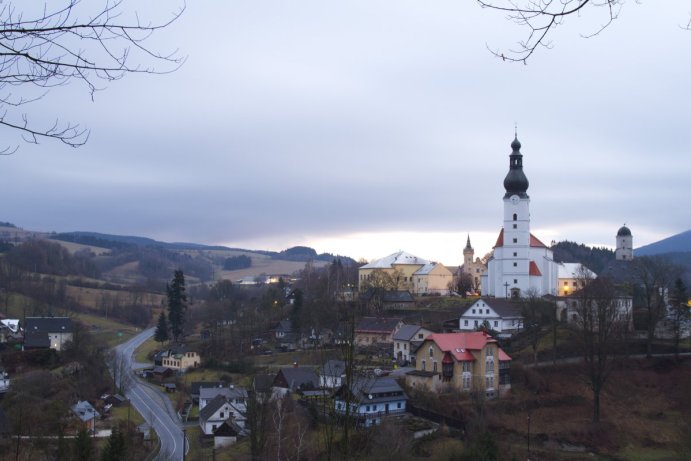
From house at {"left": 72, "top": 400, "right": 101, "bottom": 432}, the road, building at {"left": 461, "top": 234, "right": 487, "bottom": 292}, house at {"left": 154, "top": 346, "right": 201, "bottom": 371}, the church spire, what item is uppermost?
the church spire

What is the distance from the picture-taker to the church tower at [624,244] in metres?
74.0

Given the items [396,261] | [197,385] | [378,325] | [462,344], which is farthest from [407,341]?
[396,261]

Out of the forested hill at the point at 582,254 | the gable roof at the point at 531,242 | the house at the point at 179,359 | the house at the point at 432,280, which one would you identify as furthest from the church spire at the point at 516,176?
the forested hill at the point at 582,254

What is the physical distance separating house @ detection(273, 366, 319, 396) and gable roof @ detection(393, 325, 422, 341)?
25.4ft

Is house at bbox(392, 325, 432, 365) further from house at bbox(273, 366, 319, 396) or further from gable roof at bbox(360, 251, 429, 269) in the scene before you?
gable roof at bbox(360, 251, 429, 269)

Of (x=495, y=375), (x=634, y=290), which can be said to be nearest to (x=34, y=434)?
(x=495, y=375)

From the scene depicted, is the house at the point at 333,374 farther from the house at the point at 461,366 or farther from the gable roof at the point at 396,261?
the gable roof at the point at 396,261

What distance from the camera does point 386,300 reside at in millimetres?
62344

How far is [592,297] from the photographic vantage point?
40.2 m

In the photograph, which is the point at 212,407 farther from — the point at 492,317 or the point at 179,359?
the point at 492,317

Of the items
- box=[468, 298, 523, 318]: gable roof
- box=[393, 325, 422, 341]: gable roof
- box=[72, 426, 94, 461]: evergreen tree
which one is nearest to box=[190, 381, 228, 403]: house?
box=[393, 325, 422, 341]: gable roof

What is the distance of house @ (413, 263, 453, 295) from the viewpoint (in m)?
73.5

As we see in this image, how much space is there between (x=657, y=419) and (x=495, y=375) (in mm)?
8693

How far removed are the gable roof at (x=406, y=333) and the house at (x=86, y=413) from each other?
2012cm
